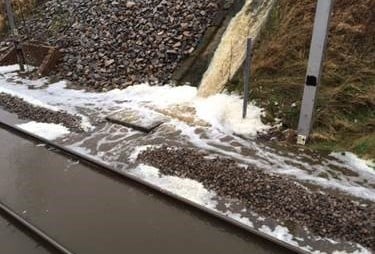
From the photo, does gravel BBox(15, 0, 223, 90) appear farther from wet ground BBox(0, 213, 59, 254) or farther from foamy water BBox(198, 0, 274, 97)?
wet ground BBox(0, 213, 59, 254)

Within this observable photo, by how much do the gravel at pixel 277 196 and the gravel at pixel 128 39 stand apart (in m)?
3.95

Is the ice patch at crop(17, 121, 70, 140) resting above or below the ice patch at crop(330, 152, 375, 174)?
below

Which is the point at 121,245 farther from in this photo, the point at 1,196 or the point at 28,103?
the point at 28,103

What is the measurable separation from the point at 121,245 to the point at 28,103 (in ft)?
20.3

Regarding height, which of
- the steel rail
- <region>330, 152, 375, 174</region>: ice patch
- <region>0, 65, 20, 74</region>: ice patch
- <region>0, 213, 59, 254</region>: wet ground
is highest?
<region>0, 65, 20, 74</region>: ice patch

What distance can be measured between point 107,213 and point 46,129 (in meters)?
3.52

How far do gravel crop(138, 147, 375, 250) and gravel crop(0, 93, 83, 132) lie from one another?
247cm

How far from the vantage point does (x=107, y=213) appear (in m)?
5.46

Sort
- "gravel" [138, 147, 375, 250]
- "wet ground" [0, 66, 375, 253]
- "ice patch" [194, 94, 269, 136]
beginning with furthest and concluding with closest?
"ice patch" [194, 94, 269, 136] < "wet ground" [0, 66, 375, 253] < "gravel" [138, 147, 375, 250]

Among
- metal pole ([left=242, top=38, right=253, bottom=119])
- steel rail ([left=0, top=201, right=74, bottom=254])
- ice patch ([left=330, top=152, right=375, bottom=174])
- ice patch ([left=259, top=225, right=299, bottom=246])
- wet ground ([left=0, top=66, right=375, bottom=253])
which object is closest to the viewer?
steel rail ([left=0, top=201, right=74, bottom=254])

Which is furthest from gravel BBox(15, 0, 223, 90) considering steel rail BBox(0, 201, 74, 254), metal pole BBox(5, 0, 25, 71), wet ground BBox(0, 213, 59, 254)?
wet ground BBox(0, 213, 59, 254)

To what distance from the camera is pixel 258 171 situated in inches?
241

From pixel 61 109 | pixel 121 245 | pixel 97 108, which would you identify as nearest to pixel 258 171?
pixel 121 245

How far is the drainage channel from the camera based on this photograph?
15.7ft
